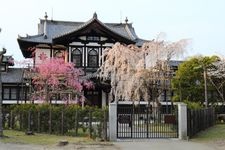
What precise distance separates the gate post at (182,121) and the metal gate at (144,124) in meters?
0.67

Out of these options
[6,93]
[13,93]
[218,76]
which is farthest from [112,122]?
[6,93]

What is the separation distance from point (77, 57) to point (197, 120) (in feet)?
75.8

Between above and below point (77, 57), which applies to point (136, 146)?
below

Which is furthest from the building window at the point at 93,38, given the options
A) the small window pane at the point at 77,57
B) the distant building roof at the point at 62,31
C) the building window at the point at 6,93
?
the building window at the point at 6,93

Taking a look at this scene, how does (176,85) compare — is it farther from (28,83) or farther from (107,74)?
(28,83)

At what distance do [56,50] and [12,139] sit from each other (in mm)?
26203

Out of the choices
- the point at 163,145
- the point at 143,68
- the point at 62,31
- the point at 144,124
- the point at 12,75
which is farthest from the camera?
the point at 62,31

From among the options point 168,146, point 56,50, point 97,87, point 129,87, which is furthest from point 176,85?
point 168,146

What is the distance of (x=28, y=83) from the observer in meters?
44.7

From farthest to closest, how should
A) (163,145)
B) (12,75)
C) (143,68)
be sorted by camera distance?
(12,75), (143,68), (163,145)

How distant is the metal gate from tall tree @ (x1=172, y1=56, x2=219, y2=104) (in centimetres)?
1434

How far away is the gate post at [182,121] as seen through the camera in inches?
904

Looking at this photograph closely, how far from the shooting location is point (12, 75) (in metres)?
48.3

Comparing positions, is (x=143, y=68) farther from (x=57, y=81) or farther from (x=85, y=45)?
(x=85, y=45)
